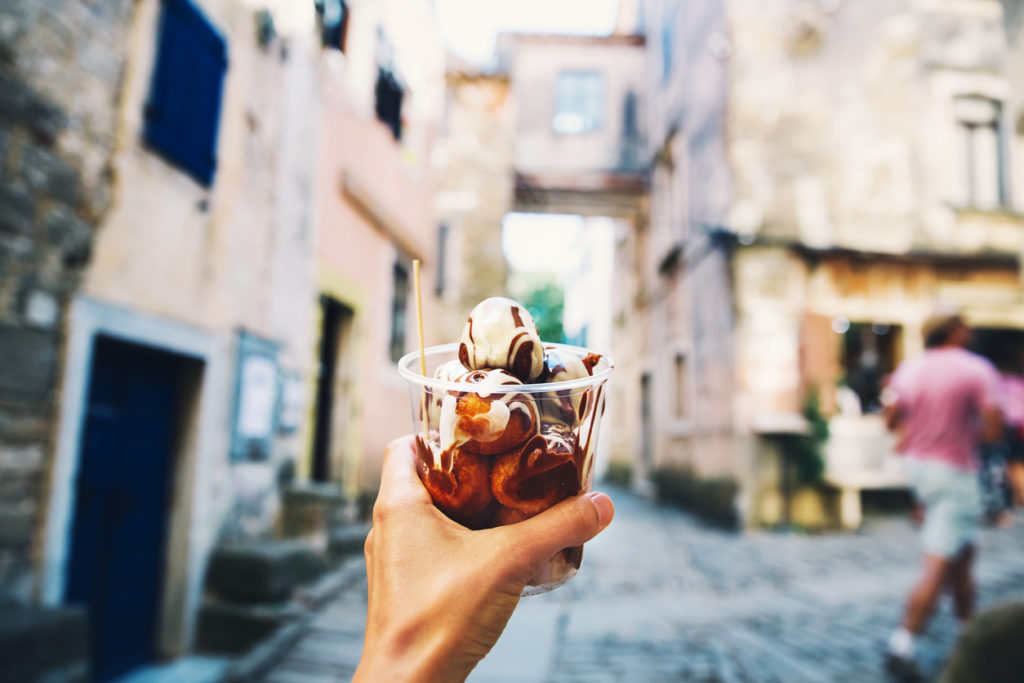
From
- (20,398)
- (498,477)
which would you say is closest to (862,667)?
(498,477)

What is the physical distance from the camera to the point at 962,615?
12.3 feet

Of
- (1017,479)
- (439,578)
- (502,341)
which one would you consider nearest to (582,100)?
(1017,479)

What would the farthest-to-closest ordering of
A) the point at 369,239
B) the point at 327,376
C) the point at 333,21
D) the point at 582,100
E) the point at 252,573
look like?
the point at 582,100
the point at 369,239
the point at 327,376
the point at 333,21
the point at 252,573

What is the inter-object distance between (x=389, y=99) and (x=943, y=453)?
773 cm

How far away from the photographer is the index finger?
1.15 meters

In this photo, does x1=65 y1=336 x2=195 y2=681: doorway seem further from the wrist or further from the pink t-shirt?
the pink t-shirt

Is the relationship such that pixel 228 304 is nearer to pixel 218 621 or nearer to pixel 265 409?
pixel 265 409

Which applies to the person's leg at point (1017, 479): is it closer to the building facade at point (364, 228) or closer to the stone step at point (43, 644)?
the building facade at point (364, 228)

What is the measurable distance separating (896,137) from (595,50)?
29.1 feet

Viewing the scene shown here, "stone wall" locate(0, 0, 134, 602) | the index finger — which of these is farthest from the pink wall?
the index finger

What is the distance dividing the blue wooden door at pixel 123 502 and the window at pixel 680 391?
9.21 metres

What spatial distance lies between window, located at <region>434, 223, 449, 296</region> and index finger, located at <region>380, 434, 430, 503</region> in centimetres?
1311

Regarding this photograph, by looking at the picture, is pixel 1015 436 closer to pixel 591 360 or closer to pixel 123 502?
pixel 591 360

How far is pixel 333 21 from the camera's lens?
22.3 ft
